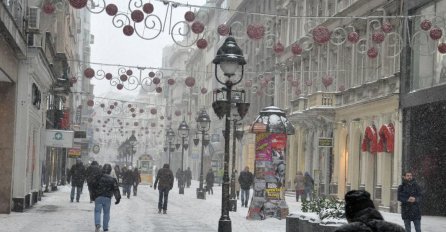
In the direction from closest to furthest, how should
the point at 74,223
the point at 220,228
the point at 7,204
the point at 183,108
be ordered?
the point at 220,228, the point at 74,223, the point at 7,204, the point at 183,108

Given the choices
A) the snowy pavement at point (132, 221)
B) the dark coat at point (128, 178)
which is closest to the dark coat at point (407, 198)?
the snowy pavement at point (132, 221)

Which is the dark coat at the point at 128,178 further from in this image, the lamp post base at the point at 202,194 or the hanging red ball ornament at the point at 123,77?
the hanging red ball ornament at the point at 123,77

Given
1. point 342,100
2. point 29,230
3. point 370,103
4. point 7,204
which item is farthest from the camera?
point 342,100

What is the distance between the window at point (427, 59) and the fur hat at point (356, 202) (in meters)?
24.2

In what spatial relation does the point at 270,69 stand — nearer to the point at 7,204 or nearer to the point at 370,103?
the point at 370,103

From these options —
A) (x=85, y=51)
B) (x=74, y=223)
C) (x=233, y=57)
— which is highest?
(x=85, y=51)

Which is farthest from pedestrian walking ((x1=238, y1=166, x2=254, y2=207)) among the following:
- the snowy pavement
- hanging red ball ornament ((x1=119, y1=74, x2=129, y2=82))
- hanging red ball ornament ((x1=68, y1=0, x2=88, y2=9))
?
hanging red ball ornament ((x1=68, y1=0, x2=88, y2=9))

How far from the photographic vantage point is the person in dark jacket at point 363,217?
18.9 feet

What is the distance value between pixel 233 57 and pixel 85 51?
102m

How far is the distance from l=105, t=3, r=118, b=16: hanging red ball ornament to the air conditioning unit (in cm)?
743

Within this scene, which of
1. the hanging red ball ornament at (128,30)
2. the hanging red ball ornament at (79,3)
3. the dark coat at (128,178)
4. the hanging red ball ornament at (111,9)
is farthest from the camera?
the dark coat at (128,178)

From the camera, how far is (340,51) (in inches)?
1687

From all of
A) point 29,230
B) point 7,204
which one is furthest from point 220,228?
point 7,204

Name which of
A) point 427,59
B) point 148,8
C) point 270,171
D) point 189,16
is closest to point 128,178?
point 427,59
